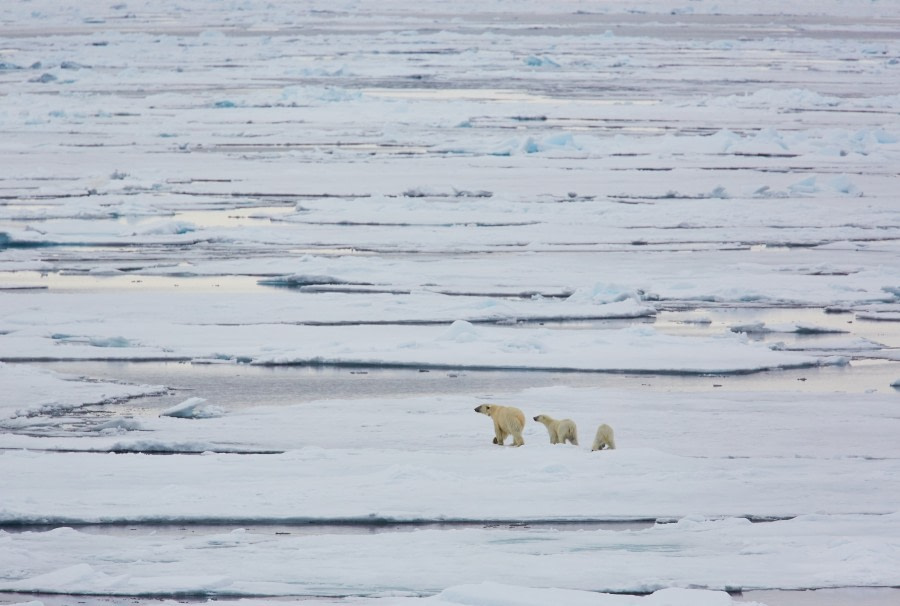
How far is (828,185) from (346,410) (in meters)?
8.90

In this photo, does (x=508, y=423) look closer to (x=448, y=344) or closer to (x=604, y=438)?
(x=604, y=438)

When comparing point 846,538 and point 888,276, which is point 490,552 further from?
point 888,276

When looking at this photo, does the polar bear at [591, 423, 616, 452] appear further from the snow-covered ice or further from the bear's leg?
the bear's leg

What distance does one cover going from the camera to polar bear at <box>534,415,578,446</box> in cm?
558

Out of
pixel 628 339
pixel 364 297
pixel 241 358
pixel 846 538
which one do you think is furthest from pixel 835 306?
pixel 846 538

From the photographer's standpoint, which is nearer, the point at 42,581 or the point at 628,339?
the point at 42,581

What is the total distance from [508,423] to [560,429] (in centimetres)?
22

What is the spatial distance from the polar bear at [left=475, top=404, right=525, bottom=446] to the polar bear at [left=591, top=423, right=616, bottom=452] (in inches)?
11.3

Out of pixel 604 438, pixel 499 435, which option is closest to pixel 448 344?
pixel 499 435

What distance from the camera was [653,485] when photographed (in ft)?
16.8

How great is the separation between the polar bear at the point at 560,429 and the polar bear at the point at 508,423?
0.12 m

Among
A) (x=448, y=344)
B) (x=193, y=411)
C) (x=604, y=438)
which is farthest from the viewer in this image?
(x=448, y=344)

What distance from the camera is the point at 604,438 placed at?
553cm

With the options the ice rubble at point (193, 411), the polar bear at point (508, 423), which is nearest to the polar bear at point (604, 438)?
the polar bear at point (508, 423)
